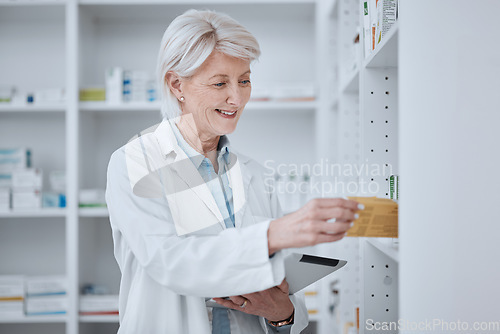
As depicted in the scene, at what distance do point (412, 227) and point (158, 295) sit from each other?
61 cm

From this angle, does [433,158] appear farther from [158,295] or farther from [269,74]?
[269,74]

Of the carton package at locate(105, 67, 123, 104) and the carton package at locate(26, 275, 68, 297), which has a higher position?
the carton package at locate(105, 67, 123, 104)

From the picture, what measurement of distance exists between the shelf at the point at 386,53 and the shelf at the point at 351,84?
21cm

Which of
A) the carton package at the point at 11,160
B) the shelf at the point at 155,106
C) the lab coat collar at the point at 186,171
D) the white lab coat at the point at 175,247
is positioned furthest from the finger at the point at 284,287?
the carton package at the point at 11,160

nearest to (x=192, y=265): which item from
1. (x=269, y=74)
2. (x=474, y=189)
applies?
(x=474, y=189)

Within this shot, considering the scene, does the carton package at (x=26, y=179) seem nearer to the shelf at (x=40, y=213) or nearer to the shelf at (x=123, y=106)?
the shelf at (x=40, y=213)

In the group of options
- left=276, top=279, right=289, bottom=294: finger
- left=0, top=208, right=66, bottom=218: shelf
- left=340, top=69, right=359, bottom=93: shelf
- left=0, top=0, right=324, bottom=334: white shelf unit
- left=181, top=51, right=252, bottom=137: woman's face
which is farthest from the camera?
left=0, top=0, right=324, bottom=334: white shelf unit

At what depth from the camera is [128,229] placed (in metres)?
1.04

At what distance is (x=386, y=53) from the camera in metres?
1.17

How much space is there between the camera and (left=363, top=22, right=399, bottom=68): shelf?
1.03 m

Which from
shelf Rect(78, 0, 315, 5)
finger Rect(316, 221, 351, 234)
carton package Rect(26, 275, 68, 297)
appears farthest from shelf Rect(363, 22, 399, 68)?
carton package Rect(26, 275, 68, 297)

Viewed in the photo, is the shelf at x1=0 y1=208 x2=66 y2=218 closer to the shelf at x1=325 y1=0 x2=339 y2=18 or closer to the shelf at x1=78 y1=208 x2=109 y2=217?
the shelf at x1=78 y1=208 x2=109 y2=217

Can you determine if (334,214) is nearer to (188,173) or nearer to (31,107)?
(188,173)

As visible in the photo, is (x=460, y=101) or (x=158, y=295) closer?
(x=460, y=101)
